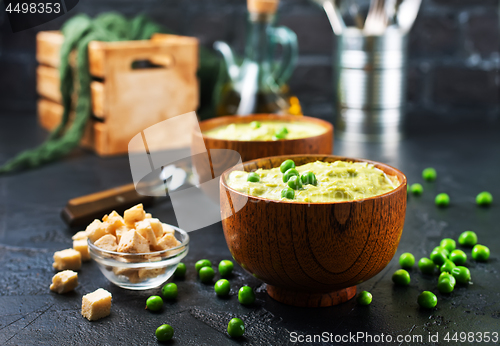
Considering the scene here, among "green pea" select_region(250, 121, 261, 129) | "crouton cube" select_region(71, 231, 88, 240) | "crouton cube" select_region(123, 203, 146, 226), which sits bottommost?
"crouton cube" select_region(71, 231, 88, 240)

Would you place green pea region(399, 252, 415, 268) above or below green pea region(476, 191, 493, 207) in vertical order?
above

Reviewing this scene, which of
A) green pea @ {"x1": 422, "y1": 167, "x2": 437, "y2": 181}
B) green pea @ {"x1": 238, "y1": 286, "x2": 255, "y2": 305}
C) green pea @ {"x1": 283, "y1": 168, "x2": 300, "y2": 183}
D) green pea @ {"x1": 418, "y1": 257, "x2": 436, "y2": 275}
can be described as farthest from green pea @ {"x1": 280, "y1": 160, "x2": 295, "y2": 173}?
green pea @ {"x1": 422, "y1": 167, "x2": 437, "y2": 181}

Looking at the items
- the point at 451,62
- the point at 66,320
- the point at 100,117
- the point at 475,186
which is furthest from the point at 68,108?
the point at 451,62

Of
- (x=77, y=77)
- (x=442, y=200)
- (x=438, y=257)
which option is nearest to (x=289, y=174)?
(x=438, y=257)

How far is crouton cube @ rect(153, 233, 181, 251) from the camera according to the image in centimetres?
100

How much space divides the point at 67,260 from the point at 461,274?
0.73 metres

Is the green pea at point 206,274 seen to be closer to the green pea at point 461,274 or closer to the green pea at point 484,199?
the green pea at point 461,274

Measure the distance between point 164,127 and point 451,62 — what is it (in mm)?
1318

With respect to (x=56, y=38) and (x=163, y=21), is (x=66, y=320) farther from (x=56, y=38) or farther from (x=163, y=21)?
(x=163, y=21)

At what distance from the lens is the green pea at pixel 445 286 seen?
3.20ft

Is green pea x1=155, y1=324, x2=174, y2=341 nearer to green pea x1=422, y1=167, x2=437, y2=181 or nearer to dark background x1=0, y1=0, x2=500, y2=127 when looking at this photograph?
green pea x1=422, y1=167, x2=437, y2=181

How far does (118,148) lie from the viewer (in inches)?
76.4

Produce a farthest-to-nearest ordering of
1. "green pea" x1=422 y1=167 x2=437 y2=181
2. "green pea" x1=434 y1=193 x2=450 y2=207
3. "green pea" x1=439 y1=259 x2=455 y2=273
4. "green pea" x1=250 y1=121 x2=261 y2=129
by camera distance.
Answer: "green pea" x1=422 y1=167 x2=437 y2=181
"green pea" x1=434 y1=193 x2=450 y2=207
"green pea" x1=250 y1=121 x2=261 y2=129
"green pea" x1=439 y1=259 x2=455 y2=273

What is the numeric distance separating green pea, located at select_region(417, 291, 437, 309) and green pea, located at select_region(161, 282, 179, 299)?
0.42m
